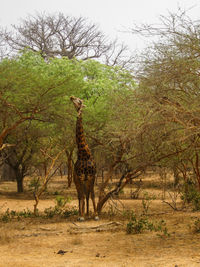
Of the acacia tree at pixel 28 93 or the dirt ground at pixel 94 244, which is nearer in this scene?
the dirt ground at pixel 94 244

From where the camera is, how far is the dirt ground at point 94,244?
18.3ft

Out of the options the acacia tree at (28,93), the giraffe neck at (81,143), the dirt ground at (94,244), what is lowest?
the dirt ground at (94,244)

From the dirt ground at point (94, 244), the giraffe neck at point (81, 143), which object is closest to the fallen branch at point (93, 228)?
the dirt ground at point (94, 244)

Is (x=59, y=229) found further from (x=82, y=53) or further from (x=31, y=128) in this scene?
(x=82, y=53)

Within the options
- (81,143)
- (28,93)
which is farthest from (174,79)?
(28,93)

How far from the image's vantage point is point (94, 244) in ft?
23.3

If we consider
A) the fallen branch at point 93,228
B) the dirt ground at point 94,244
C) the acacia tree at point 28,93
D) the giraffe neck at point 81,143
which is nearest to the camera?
the dirt ground at point 94,244

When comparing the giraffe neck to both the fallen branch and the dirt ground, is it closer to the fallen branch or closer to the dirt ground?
the dirt ground

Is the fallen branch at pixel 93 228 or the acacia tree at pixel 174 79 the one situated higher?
the acacia tree at pixel 174 79

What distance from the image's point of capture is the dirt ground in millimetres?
5590

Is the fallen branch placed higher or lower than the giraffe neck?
lower

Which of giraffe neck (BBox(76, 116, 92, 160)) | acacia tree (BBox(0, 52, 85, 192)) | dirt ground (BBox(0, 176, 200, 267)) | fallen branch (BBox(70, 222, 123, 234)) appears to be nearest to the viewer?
→ dirt ground (BBox(0, 176, 200, 267))

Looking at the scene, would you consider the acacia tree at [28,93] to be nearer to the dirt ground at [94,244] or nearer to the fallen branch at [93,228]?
the dirt ground at [94,244]

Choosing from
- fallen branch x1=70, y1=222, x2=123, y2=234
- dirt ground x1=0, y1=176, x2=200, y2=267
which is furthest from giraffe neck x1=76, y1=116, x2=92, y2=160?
fallen branch x1=70, y1=222, x2=123, y2=234
